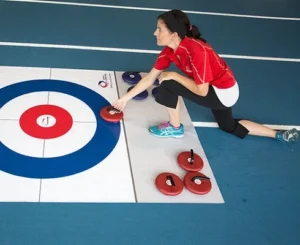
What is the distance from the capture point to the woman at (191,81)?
277 centimetres

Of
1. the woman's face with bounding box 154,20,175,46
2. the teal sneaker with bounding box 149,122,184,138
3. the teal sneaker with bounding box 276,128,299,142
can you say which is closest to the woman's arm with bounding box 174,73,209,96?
the woman's face with bounding box 154,20,175,46

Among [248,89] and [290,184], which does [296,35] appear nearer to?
[248,89]

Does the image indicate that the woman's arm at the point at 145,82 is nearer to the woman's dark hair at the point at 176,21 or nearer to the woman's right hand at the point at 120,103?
the woman's right hand at the point at 120,103

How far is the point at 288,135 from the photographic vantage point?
340 centimetres

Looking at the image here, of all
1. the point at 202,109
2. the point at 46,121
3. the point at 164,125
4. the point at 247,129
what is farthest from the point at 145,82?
the point at 247,129

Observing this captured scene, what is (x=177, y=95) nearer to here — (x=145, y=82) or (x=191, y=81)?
(x=191, y=81)

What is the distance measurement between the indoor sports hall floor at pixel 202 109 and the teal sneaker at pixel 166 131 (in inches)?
9.8

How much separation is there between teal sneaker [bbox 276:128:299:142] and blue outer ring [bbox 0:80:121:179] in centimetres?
155

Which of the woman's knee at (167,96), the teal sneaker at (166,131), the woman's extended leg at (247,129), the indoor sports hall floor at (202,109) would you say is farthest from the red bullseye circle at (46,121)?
the woman's extended leg at (247,129)

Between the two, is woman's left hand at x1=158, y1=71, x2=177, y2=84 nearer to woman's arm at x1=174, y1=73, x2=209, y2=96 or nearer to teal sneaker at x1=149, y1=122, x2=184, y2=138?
woman's arm at x1=174, y1=73, x2=209, y2=96

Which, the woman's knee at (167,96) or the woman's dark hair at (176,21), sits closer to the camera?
the woman's dark hair at (176,21)

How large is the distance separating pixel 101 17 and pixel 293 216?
3.85 m

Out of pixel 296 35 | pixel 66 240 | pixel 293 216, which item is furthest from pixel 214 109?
pixel 296 35

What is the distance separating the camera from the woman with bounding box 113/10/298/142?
2.77 metres
